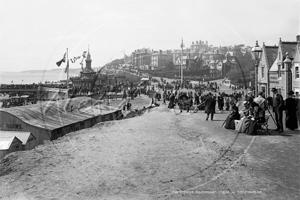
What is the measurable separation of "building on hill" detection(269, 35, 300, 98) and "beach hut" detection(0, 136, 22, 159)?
21.8m

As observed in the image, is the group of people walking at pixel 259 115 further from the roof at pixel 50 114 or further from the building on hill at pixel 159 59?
the building on hill at pixel 159 59

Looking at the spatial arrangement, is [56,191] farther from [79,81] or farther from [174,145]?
[79,81]

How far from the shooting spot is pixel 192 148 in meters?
8.51

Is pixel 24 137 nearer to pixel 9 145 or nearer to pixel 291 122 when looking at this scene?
pixel 9 145

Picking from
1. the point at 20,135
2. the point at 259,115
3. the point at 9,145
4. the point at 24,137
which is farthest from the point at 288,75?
the point at 9,145

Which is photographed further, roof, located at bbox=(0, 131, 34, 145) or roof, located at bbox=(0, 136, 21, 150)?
roof, located at bbox=(0, 131, 34, 145)

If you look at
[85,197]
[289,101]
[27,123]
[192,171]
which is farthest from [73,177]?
[27,123]

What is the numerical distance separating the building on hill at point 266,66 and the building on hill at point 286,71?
742 mm

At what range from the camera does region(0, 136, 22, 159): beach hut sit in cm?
1368

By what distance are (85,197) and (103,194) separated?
0.35m

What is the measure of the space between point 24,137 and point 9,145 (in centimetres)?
184

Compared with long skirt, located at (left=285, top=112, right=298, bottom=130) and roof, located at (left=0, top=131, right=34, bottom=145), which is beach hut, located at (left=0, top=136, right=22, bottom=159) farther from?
long skirt, located at (left=285, top=112, right=298, bottom=130)

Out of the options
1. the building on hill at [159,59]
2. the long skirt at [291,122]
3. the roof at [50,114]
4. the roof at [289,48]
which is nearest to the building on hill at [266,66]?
the roof at [289,48]

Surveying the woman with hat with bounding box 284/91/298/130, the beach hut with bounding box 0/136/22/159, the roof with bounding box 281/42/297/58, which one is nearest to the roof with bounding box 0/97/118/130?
the beach hut with bounding box 0/136/22/159
